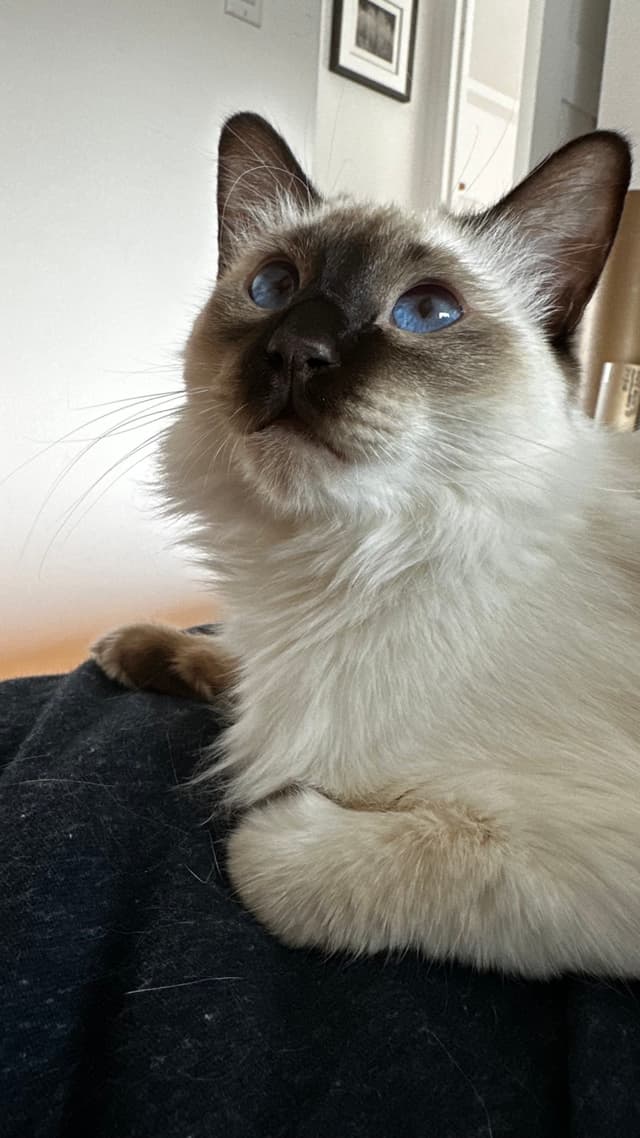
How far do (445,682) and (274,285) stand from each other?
528 mm

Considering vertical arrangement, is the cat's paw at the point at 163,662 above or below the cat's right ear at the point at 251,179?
below

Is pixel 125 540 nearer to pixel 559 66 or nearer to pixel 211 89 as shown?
pixel 211 89

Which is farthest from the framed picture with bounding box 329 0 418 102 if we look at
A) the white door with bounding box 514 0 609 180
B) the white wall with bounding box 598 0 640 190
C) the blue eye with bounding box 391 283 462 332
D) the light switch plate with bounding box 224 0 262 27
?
the blue eye with bounding box 391 283 462 332

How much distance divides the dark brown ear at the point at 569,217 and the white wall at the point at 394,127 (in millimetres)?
1964

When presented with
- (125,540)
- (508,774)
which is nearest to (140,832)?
(508,774)

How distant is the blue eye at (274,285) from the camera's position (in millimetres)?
923

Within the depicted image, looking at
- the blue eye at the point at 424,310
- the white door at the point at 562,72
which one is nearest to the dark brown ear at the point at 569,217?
the blue eye at the point at 424,310

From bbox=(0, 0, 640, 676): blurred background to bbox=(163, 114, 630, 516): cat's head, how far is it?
871 millimetres

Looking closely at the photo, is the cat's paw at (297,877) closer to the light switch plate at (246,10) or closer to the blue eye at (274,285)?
the blue eye at (274,285)

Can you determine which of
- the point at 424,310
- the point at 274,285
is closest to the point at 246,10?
the point at 274,285

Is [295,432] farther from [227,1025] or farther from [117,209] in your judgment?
[117,209]

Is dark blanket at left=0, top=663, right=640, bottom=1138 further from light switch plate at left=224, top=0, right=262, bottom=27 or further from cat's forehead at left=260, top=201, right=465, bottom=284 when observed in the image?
light switch plate at left=224, top=0, right=262, bottom=27

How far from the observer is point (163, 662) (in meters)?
1.18

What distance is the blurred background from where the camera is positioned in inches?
74.5
